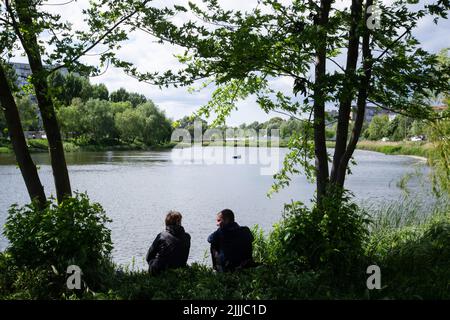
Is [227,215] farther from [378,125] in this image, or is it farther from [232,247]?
[378,125]

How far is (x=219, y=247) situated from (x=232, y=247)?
21cm

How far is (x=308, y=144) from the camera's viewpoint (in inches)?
299

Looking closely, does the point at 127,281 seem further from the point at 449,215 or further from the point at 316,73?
the point at 449,215

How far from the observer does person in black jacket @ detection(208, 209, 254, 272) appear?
5637 mm

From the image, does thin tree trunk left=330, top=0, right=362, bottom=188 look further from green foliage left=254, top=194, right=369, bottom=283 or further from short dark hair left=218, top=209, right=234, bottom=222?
short dark hair left=218, top=209, right=234, bottom=222

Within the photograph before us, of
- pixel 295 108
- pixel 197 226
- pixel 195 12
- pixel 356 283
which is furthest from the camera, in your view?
pixel 197 226

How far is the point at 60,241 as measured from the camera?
4.83m

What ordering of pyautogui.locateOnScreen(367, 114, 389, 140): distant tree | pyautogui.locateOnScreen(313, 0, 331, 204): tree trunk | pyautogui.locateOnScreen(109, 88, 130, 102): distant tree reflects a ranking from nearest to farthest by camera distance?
pyautogui.locateOnScreen(313, 0, 331, 204): tree trunk
pyautogui.locateOnScreen(367, 114, 389, 140): distant tree
pyautogui.locateOnScreen(109, 88, 130, 102): distant tree

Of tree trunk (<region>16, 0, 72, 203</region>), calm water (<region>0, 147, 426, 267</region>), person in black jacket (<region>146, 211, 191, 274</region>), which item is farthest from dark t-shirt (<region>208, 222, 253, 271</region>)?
calm water (<region>0, 147, 426, 267</region>)

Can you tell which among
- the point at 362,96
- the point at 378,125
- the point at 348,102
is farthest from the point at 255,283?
the point at 378,125

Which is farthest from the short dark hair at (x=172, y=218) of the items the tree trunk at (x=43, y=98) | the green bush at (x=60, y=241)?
the tree trunk at (x=43, y=98)

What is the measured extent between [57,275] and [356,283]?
9.96 feet

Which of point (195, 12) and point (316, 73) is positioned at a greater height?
point (195, 12)

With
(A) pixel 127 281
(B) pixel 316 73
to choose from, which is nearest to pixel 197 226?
(B) pixel 316 73
